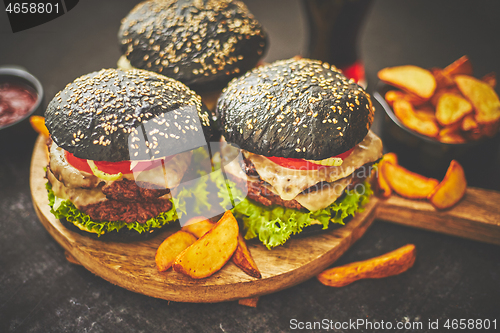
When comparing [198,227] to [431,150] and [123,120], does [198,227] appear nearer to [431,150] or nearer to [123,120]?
[123,120]

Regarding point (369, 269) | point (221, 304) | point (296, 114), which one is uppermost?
point (296, 114)

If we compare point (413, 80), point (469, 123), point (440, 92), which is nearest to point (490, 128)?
point (469, 123)

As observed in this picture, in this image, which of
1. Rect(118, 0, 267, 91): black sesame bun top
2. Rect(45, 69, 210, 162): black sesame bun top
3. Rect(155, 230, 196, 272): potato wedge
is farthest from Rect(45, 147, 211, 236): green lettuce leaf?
Rect(118, 0, 267, 91): black sesame bun top

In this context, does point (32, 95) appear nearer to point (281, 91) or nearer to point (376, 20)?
point (281, 91)

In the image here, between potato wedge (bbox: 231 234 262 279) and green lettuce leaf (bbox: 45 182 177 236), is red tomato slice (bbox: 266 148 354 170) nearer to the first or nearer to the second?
potato wedge (bbox: 231 234 262 279)

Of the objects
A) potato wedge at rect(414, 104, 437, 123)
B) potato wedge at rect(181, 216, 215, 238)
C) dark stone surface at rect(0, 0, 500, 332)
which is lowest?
dark stone surface at rect(0, 0, 500, 332)

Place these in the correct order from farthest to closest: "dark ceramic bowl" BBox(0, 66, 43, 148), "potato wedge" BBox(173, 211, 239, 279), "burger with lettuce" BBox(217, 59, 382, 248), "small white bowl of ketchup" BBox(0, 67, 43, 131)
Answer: "small white bowl of ketchup" BBox(0, 67, 43, 131) < "dark ceramic bowl" BBox(0, 66, 43, 148) < "burger with lettuce" BBox(217, 59, 382, 248) < "potato wedge" BBox(173, 211, 239, 279)
